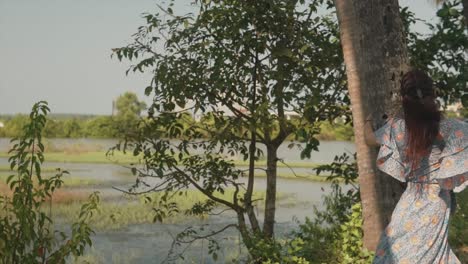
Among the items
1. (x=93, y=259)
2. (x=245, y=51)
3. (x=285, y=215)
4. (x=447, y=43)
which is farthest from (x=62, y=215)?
(x=447, y=43)

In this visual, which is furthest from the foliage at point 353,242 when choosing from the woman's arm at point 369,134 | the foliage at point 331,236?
the woman's arm at point 369,134

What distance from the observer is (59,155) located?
22.8 meters

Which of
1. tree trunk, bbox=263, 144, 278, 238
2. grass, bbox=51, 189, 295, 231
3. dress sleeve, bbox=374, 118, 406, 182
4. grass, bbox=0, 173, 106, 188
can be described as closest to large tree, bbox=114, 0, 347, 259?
tree trunk, bbox=263, 144, 278, 238

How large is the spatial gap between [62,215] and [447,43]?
26.5ft

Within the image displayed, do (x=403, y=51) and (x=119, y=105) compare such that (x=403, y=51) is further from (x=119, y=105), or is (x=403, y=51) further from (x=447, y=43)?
(x=119, y=105)

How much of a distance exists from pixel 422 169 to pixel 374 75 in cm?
77

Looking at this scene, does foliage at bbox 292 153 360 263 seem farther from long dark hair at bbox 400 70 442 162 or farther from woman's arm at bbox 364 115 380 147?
long dark hair at bbox 400 70 442 162

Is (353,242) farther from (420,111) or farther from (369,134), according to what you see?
(420,111)

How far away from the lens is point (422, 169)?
2.25 meters

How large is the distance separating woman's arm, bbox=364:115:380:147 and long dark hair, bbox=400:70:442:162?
29 centimetres

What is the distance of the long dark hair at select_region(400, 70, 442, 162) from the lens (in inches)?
83.9

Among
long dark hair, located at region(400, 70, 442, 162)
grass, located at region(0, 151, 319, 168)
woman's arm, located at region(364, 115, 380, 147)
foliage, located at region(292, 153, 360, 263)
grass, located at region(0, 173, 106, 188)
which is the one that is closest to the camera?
long dark hair, located at region(400, 70, 442, 162)

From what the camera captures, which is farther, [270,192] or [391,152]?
[270,192]

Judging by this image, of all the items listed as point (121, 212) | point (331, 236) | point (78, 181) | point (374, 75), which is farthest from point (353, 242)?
point (78, 181)
